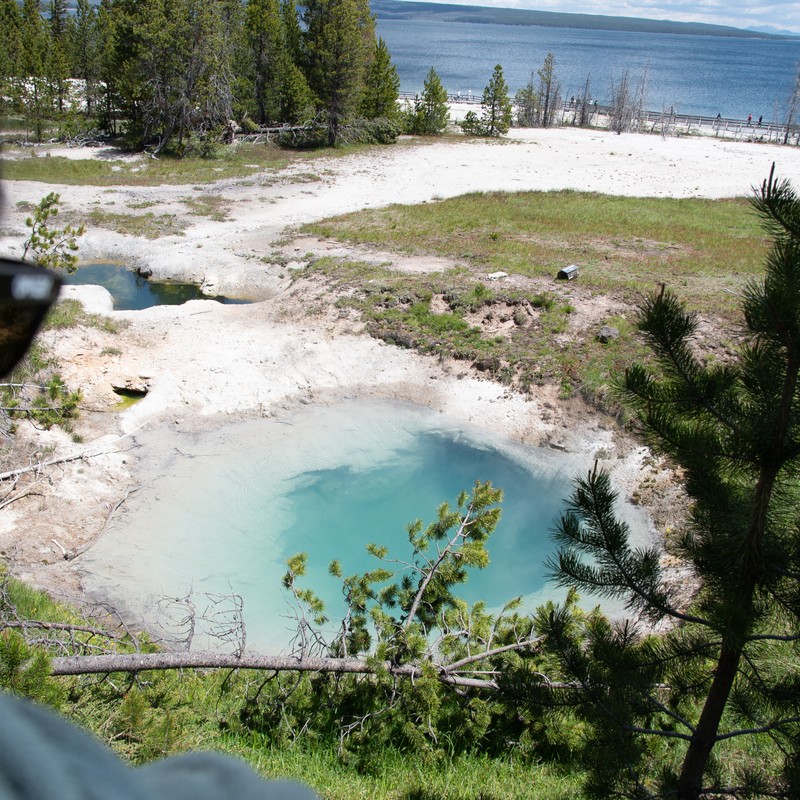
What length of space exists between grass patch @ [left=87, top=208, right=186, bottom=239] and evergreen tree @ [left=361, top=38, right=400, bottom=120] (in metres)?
22.8

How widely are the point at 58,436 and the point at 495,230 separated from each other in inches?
639

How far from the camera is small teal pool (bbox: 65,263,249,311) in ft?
64.8

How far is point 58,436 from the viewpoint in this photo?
42.1ft

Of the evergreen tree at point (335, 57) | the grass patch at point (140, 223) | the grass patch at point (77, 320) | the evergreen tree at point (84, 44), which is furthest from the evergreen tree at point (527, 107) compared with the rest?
the grass patch at point (77, 320)

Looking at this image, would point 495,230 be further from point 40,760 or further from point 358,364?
point 40,760

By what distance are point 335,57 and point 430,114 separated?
1079 centimetres

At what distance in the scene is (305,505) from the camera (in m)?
12.0

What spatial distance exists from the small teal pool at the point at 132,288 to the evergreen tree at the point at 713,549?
1642 centimetres

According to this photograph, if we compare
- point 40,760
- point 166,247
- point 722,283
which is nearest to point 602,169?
point 722,283

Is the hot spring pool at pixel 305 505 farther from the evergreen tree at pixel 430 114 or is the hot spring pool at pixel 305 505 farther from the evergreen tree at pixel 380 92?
the evergreen tree at pixel 430 114

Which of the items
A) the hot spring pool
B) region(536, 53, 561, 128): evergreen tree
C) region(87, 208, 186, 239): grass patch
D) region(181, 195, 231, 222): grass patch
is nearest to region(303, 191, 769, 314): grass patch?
region(181, 195, 231, 222): grass patch

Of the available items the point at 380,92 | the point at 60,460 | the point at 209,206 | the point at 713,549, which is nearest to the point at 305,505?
the point at 60,460

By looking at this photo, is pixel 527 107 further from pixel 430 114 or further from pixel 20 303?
pixel 20 303

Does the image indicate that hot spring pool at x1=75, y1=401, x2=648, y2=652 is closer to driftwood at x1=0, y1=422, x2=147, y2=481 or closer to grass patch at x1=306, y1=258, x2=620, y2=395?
driftwood at x1=0, y1=422, x2=147, y2=481
